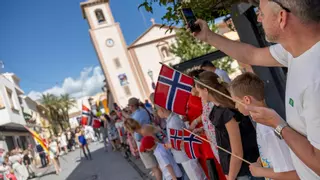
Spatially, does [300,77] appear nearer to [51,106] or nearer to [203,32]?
[203,32]

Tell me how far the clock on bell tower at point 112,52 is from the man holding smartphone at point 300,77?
44080 millimetres

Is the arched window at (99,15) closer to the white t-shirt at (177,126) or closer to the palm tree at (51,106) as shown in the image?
the palm tree at (51,106)

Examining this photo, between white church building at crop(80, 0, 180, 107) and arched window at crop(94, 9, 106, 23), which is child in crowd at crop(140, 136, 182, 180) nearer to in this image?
white church building at crop(80, 0, 180, 107)

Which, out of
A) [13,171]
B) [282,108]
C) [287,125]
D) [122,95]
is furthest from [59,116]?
[287,125]

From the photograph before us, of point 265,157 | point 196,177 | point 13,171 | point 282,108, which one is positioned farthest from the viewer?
point 13,171

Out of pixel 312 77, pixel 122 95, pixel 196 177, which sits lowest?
pixel 196 177

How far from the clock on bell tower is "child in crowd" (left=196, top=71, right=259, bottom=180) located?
42776 millimetres

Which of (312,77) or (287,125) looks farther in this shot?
(287,125)

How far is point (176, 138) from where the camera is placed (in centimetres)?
409

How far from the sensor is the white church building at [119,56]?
45.5m

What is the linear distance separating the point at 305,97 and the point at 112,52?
4574 cm

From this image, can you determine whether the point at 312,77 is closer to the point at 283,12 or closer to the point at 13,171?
the point at 283,12

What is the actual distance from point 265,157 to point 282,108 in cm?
400

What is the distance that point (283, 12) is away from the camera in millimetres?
1357
